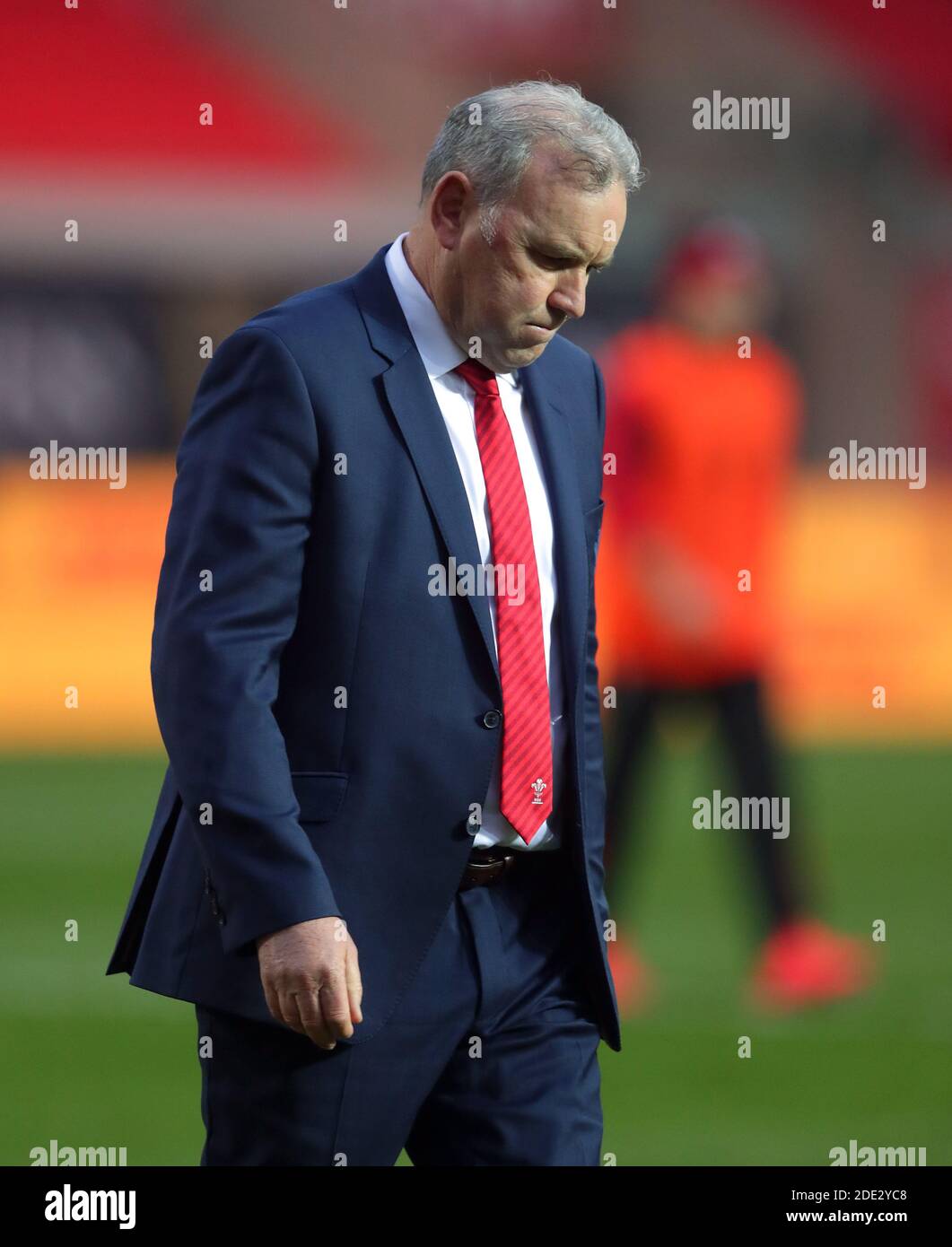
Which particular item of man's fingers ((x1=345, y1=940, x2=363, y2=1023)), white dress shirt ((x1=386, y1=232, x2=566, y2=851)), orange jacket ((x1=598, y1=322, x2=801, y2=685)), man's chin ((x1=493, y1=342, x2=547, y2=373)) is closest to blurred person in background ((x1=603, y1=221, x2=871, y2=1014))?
orange jacket ((x1=598, y1=322, x2=801, y2=685))

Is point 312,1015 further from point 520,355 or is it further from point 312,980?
point 520,355

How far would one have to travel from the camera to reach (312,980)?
2.01 m

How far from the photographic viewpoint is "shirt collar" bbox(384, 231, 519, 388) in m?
2.29

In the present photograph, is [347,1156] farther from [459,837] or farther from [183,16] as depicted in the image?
[183,16]

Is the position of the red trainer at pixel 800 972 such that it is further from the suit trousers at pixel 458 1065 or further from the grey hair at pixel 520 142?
the grey hair at pixel 520 142

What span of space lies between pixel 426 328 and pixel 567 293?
0.60 ft

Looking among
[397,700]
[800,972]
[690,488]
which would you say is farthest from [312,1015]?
[690,488]

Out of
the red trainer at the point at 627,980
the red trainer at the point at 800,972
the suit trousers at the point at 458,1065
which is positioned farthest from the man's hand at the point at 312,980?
the red trainer at the point at 800,972

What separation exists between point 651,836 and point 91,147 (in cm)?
740

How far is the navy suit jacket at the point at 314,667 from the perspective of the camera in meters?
2.04

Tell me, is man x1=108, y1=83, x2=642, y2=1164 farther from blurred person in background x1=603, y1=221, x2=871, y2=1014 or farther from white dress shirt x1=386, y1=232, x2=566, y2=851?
blurred person in background x1=603, y1=221, x2=871, y2=1014

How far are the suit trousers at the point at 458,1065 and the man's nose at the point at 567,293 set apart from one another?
668 millimetres

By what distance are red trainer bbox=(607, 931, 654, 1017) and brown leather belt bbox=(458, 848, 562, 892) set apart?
8.31 ft

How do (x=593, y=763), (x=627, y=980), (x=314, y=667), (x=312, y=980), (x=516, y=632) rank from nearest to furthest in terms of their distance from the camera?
1. (x=312, y=980)
2. (x=314, y=667)
3. (x=516, y=632)
4. (x=593, y=763)
5. (x=627, y=980)
